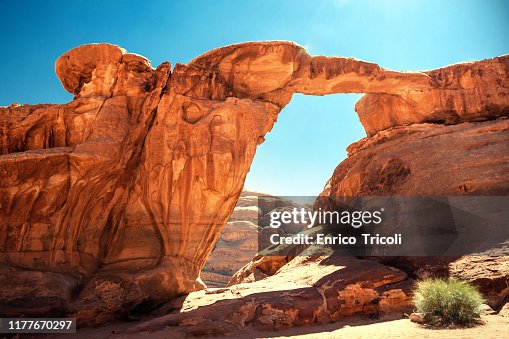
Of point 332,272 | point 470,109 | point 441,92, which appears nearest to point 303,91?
point 441,92

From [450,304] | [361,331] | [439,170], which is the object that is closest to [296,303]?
[361,331]

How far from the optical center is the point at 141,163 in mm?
17688

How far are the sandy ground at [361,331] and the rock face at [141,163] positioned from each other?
2.46 meters

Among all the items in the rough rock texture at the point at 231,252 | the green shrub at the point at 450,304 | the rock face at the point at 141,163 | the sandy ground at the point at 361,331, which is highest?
the rock face at the point at 141,163

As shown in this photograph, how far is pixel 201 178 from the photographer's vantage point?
1727 cm

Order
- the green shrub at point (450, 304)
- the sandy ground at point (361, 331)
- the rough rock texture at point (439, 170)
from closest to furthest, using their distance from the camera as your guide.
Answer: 1. the sandy ground at point (361, 331)
2. the green shrub at point (450, 304)
3. the rough rock texture at point (439, 170)

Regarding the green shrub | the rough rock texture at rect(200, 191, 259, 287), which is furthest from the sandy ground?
the rough rock texture at rect(200, 191, 259, 287)

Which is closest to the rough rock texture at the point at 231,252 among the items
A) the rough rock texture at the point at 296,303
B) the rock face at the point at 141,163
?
the rock face at the point at 141,163

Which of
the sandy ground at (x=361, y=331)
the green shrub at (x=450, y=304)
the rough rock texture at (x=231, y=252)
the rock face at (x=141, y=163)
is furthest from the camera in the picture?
the rough rock texture at (x=231, y=252)

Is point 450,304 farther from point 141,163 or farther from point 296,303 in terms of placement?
point 141,163

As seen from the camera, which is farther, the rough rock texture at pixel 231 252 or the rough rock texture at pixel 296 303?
the rough rock texture at pixel 231 252

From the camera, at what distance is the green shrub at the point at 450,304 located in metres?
9.82

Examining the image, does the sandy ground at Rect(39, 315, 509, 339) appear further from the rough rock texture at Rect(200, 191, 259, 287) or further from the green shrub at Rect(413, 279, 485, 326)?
the rough rock texture at Rect(200, 191, 259, 287)

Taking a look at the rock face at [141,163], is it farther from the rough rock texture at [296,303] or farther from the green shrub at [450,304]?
the green shrub at [450,304]
